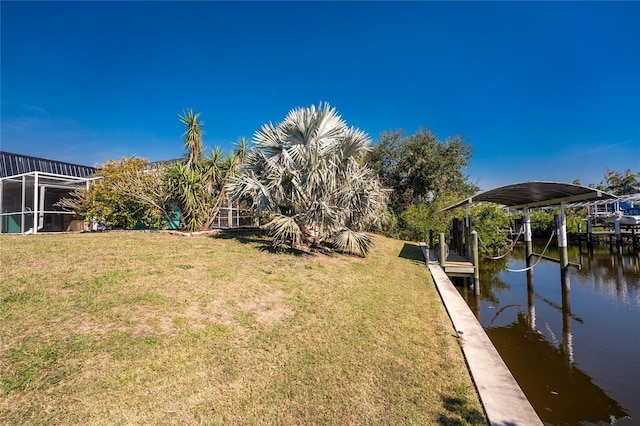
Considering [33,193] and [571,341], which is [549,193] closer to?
[571,341]

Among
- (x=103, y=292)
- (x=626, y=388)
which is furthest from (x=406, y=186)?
(x=103, y=292)

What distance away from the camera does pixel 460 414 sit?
130 inches

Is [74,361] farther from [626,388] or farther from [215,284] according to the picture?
[626,388]

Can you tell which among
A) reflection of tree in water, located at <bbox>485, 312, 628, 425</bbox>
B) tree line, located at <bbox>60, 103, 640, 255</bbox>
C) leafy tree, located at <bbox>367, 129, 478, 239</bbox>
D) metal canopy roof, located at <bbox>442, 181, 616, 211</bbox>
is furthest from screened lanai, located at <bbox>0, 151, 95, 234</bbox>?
leafy tree, located at <bbox>367, 129, 478, 239</bbox>

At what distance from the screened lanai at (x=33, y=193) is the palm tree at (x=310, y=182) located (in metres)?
9.11

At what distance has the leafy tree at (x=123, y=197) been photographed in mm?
13078

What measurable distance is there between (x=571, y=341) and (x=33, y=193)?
23217mm

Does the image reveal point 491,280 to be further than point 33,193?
No

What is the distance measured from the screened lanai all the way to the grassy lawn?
385 inches

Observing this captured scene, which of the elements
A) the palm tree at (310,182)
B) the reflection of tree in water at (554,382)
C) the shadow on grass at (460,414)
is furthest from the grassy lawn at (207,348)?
the palm tree at (310,182)

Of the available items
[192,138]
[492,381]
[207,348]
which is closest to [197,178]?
[192,138]

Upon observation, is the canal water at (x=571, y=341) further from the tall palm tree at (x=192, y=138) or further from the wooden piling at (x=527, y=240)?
the tall palm tree at (x=192, y=138)

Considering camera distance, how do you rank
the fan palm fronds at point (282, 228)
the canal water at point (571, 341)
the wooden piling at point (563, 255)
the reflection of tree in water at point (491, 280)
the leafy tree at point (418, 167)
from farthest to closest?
the leafy tree at point (418, 167) → the reflection of tree in water at point (491, 280) → the wooden piling at point (563, 255) → the fan palm fronds at point (282, 228) → the canal water at point (571, 341)

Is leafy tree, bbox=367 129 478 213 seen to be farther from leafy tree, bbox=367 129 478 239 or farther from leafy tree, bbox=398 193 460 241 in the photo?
leafy tree, bbox=398 193 460 241
